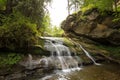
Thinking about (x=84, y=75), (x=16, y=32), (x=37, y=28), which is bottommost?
(x=84, y=75)

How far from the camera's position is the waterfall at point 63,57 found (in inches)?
467

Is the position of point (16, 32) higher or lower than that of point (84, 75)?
higher

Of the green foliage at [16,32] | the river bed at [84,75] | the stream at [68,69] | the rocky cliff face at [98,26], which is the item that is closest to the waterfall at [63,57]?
the stream at [68,69]

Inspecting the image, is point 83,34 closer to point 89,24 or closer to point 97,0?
point 89,24

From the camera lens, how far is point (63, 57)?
42.0ft

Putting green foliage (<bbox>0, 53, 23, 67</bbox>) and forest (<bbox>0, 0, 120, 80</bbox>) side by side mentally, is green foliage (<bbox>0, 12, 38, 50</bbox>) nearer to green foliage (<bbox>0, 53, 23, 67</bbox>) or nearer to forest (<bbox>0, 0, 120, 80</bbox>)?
forest (<bbox>0, 0, 120, 80</bbox>)

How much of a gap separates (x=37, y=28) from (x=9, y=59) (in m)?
3.81

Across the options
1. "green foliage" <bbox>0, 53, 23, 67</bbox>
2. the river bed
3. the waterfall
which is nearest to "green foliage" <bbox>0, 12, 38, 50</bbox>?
"green foliage" <bbox>0, 53, 23, 67</bbox>

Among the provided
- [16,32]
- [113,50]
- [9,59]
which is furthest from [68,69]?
[113,50]

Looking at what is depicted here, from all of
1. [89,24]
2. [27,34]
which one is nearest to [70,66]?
[27,34]

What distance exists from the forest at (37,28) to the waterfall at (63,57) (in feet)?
2.47

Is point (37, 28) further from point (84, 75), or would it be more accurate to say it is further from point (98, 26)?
point (98, 26)

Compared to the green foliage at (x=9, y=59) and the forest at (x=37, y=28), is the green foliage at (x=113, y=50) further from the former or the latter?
the green foliage at (x=9, y=59)

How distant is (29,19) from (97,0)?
8.55 m
